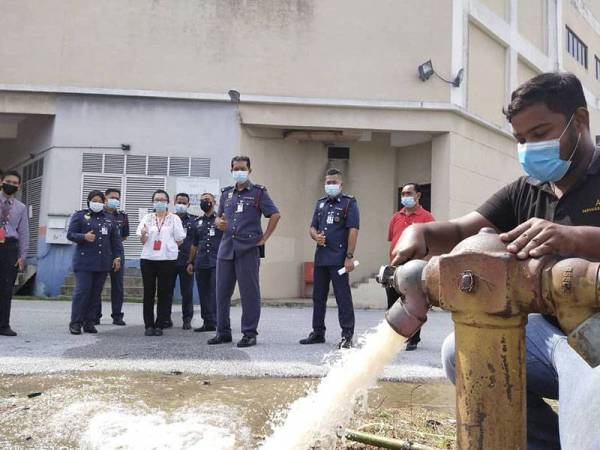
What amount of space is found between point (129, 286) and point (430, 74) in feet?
26.2

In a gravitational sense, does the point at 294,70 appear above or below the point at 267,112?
above

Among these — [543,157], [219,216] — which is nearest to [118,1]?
[219,216]

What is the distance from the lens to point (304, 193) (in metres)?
12.9

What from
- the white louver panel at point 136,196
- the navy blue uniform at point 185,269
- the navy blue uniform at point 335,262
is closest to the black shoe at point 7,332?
the navy blue uniform at point 185,269

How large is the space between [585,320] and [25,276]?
42.0 feet

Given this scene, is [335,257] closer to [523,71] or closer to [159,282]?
[159,282]

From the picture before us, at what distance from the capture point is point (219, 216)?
5723 millimetres

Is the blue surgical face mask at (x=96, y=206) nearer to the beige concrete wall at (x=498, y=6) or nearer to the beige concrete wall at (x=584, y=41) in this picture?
the beige concrete wall at (x=498, y=6)

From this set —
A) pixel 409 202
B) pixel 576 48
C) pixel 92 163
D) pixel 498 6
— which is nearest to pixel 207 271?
pixel 409 202

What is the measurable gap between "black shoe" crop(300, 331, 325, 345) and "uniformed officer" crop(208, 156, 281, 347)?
21.9 inches

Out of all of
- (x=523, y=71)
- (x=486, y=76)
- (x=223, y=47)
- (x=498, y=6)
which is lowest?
(x=223, y=47)

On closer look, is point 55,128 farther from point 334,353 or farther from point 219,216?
point 334,353

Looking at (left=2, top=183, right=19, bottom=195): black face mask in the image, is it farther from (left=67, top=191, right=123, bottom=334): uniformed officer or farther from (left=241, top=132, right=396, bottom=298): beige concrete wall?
(left=241, top=132, right=396, bottom=298): beige concrete wall

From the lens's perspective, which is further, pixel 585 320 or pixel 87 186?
pixel 87 186
